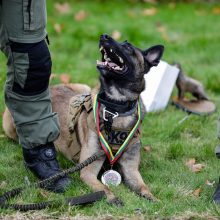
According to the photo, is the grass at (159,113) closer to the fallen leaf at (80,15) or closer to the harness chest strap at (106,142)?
the fallen leaf at (80,15)

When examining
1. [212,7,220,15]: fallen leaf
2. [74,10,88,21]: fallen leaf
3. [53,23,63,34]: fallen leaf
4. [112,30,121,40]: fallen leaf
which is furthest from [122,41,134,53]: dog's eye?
[212,7,220,15]: fallen leaf

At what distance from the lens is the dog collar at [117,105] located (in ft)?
15.7

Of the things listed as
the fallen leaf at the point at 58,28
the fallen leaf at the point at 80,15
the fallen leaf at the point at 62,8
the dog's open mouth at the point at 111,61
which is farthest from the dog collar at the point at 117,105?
the fallen leaf at the point at 62,8

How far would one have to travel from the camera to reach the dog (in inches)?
273

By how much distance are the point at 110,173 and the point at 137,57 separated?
1.01 meters

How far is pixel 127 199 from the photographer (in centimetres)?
436

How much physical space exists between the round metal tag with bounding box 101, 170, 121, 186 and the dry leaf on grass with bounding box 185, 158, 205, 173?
72cm

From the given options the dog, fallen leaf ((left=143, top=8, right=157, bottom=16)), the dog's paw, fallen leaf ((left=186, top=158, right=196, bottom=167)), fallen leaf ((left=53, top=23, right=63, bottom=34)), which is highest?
the dog's paw

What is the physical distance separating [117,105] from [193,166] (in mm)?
950

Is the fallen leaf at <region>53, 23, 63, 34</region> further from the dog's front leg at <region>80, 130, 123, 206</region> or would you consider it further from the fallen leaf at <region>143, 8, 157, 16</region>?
the dog's front leg at <region>80, 130, 123, 206</region>

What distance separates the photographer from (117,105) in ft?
15.7

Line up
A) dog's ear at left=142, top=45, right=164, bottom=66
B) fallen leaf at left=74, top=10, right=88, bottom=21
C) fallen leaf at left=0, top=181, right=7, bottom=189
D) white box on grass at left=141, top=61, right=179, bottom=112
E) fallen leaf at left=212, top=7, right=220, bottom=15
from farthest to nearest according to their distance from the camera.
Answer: fallen leaf at left=212, top=7, right=220, bottom=15
fallen leaf at left=74, top=10, right=88, bottom=21
white box on grass at left=141, top=61, right=179, bottom=112
dog's ear at left=142, top=45, right=164, bottom=66
fallen leaf at left=0, top=181, right=7, bottom=189

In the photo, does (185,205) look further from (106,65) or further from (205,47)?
(205,47)

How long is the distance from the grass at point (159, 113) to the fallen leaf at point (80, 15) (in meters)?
0.10
